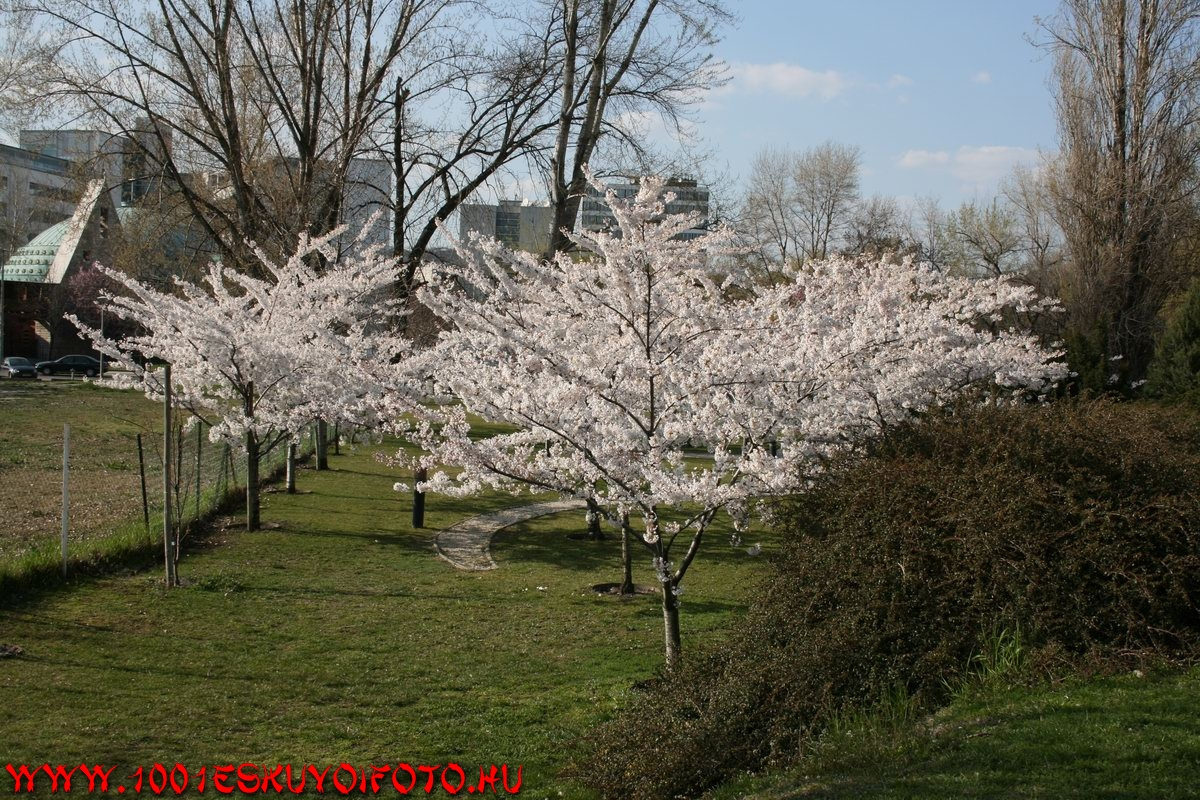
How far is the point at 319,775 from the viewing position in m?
5.59

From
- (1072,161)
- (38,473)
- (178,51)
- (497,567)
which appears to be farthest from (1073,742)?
(1072,161)

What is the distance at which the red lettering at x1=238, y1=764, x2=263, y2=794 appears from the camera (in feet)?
17.7

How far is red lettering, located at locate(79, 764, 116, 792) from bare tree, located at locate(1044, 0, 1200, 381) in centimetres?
2109

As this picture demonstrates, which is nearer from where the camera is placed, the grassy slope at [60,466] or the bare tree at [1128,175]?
the grassy slope at [60,466]

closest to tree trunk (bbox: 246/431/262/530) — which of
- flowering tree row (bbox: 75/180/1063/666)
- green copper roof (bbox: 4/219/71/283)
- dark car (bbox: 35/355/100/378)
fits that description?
flowering tree row (bbox: 75/180/1063/666)

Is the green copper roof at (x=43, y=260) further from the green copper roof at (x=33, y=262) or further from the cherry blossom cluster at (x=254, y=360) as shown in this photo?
the cherry blossom cluster at (x=254, y=360)

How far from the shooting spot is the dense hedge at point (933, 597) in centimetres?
543

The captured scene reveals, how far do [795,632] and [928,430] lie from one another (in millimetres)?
2492

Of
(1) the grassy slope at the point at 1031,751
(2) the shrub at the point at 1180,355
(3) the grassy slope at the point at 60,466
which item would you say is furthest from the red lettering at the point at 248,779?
(2) the shrub at the point at 1180,355

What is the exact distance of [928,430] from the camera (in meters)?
Answer: 7.68

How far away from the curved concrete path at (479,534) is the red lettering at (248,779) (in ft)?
21.2

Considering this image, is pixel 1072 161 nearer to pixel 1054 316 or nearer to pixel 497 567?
pixel 1054 316

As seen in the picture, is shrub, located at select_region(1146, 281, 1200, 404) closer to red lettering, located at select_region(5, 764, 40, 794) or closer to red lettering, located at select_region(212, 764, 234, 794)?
red lettering, located at select_region(212, 764, 234, 794)

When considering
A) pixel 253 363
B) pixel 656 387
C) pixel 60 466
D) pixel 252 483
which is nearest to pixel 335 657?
pixel 656 387
